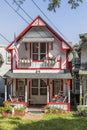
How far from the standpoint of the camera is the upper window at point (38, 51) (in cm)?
3250

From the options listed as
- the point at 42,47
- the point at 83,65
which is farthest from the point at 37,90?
the point at 83,65

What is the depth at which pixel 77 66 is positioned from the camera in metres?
39.7

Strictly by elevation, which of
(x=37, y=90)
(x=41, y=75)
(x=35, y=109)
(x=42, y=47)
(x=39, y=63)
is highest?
(x=42, y=47)

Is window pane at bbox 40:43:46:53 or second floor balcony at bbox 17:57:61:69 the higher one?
window pane at bbox 40:43:46:53

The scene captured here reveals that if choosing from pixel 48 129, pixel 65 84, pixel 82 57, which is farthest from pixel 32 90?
pixel 48 129

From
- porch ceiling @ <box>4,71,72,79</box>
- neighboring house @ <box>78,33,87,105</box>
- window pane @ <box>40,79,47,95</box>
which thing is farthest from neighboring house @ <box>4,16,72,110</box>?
neighboring house @ <box>78,33,87,105</box>

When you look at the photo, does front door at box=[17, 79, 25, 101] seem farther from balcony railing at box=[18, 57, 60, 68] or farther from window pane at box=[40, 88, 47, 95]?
balcony railing at box=[18, 57, 60, 68]

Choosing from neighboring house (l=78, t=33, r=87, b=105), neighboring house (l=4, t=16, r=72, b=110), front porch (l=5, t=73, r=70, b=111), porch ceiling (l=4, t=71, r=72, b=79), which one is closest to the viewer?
porch ceiling (l=4, t=71, r=72, b=79)

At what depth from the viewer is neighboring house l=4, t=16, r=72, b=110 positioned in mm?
31578

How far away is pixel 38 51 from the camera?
3256 cm

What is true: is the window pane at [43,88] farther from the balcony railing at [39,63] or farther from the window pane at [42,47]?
the window pane at [42,47]

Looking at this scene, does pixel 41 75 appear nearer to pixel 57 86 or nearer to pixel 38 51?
pixel 38 51

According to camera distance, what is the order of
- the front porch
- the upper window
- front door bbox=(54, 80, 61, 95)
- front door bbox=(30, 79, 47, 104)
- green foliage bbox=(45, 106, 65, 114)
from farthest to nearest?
front door bbox=(30, 79, 47, 104), front door bbox=(54, 80, 61, 95), the front porch, the upper window, green foliage bbox=(45, 106, 65, 114)

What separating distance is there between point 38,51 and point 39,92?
4116 mm
